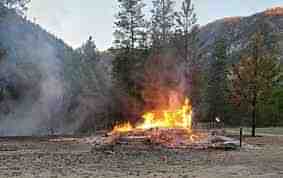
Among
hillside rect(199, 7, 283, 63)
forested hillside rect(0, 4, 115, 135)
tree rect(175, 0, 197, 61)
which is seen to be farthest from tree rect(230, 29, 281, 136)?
hillside rect(199, 7, 283, 63)

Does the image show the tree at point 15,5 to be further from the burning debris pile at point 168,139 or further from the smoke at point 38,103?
the burning debris pile at point 168,139

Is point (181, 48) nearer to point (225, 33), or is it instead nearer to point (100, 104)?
point (100, 104)

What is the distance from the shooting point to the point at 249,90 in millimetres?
29953

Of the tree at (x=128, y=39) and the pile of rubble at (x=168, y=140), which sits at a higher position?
the tree at (x=128, y=39)

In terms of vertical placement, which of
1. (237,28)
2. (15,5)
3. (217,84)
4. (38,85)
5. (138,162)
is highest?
(237,28)

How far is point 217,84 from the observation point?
54.2 meters

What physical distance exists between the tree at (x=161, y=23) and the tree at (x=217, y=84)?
1440 cm

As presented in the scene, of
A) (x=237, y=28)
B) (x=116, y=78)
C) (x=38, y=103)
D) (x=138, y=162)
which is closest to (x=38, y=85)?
(x=38, y=103)

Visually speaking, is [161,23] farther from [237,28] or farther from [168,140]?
[237,28]

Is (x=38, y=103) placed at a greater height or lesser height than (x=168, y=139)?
greater

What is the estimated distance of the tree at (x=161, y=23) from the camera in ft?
133

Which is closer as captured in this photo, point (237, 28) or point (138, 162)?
point (138, 162)

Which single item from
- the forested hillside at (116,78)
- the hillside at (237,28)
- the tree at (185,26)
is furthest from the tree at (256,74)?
the hillside at (237,28)

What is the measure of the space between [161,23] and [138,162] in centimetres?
2762
